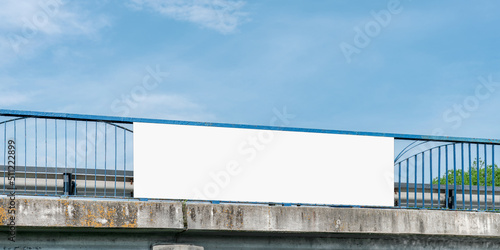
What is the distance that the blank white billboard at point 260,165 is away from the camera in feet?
23.4

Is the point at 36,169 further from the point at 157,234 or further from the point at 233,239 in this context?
the point at 233,239

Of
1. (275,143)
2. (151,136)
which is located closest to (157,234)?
(151,136)

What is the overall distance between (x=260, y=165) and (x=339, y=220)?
1.15 meters

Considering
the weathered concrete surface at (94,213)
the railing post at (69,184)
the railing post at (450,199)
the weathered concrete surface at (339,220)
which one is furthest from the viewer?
the railing post at (450,199)

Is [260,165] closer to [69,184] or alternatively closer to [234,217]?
[234,217]

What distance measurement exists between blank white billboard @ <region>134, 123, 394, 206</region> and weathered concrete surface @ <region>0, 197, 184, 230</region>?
266 millimetres

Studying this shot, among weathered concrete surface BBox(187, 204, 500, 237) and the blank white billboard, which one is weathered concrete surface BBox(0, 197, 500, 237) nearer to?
weathered concrete surface BBox(187, 204, 500, 237)

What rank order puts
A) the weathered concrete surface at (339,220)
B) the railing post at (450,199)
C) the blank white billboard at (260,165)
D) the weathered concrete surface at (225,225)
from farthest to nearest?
the railing post at (450,199) → the blank white billboard at (260,165) → the weathered concrete surface at (339,220) → the weathered concrete surface at (225,225)

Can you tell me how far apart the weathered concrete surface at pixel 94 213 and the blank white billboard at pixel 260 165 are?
0.87 feet

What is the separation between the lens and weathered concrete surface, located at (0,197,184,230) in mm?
6520

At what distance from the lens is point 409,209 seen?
7930 millimetres

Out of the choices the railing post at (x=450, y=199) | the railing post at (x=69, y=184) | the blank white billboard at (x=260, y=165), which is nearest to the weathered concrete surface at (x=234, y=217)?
the blank white billboard at (x=260, y=165)

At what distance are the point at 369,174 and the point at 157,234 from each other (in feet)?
9.11

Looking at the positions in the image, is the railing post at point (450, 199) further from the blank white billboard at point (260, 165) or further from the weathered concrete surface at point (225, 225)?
the blank white billboard at point (260, 165)
